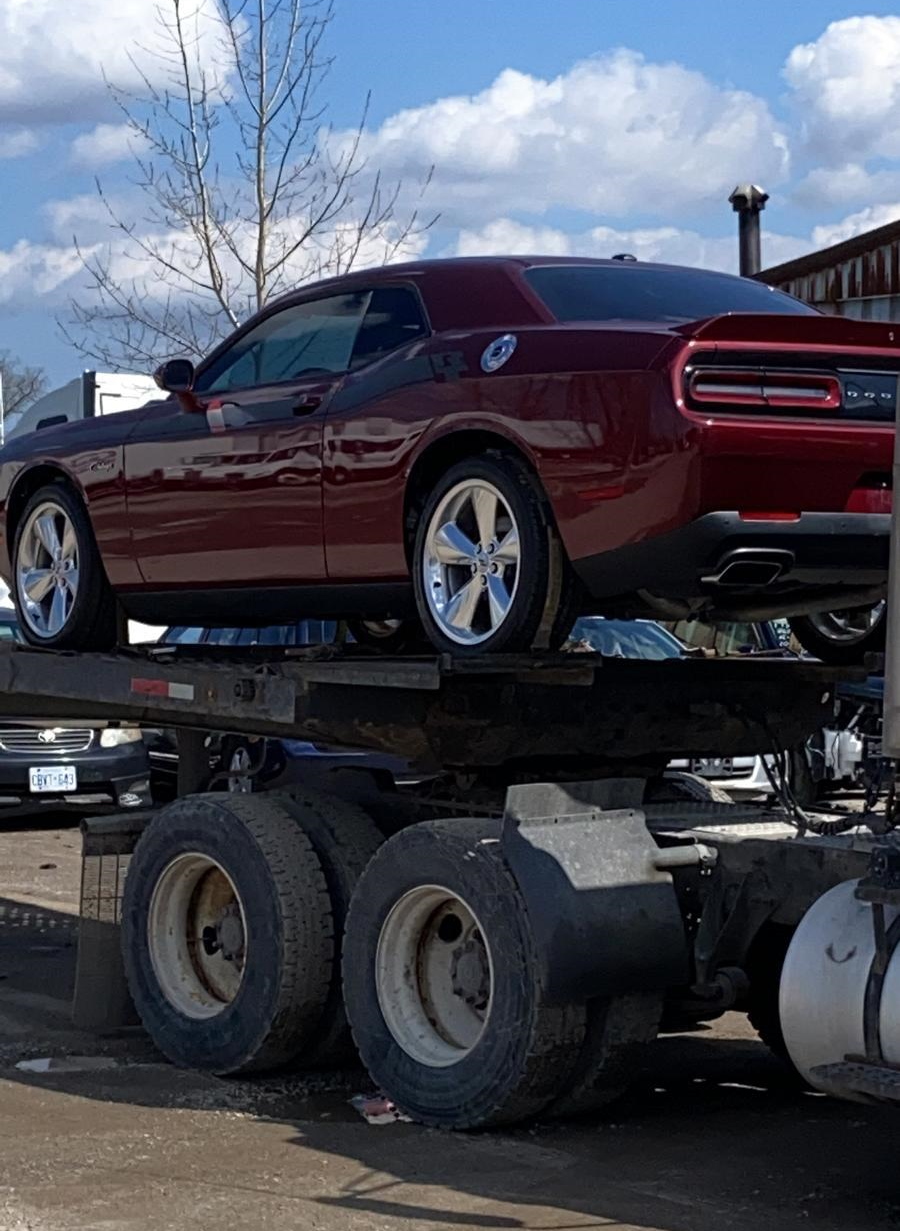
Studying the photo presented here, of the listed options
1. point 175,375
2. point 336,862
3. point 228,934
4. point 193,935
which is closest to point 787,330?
point 336,862

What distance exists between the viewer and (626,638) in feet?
32.7

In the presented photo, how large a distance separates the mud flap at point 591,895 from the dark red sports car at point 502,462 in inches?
22.3

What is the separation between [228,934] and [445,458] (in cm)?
197

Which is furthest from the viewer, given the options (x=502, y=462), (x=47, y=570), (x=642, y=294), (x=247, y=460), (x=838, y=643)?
(x=47, y=570)

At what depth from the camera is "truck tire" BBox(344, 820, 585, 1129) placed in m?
5.98

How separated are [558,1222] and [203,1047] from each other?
7.37 ft

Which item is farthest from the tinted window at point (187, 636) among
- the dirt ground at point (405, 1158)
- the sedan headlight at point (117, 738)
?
the dirt ground at point (405, 1158)

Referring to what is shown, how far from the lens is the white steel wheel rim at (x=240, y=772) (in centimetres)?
817

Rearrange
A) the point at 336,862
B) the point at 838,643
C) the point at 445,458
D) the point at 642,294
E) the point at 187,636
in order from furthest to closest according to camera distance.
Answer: the point at 187,636 → the point at 838,643 → the point at 336,862 → the point at 642,294 → the point at 445,458

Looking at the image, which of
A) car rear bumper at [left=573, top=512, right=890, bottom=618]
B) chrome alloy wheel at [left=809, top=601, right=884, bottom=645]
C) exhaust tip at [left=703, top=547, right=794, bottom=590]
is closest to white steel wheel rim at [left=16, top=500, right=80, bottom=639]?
car rear bumper at [left=573, top=512, right=890, bottom=618]

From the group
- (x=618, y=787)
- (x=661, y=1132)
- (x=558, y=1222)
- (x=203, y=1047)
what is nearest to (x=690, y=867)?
(x=618, y=787)

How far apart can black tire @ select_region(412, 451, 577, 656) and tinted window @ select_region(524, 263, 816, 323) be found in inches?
25.2

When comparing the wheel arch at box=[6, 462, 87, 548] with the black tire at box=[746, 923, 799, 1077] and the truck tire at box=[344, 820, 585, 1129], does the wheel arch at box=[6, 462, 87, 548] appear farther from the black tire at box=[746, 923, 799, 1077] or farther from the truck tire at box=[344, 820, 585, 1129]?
the black tire at box=[746, 923, 799, 1077]

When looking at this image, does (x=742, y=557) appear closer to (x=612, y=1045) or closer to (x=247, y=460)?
(x=612, y=1045)
